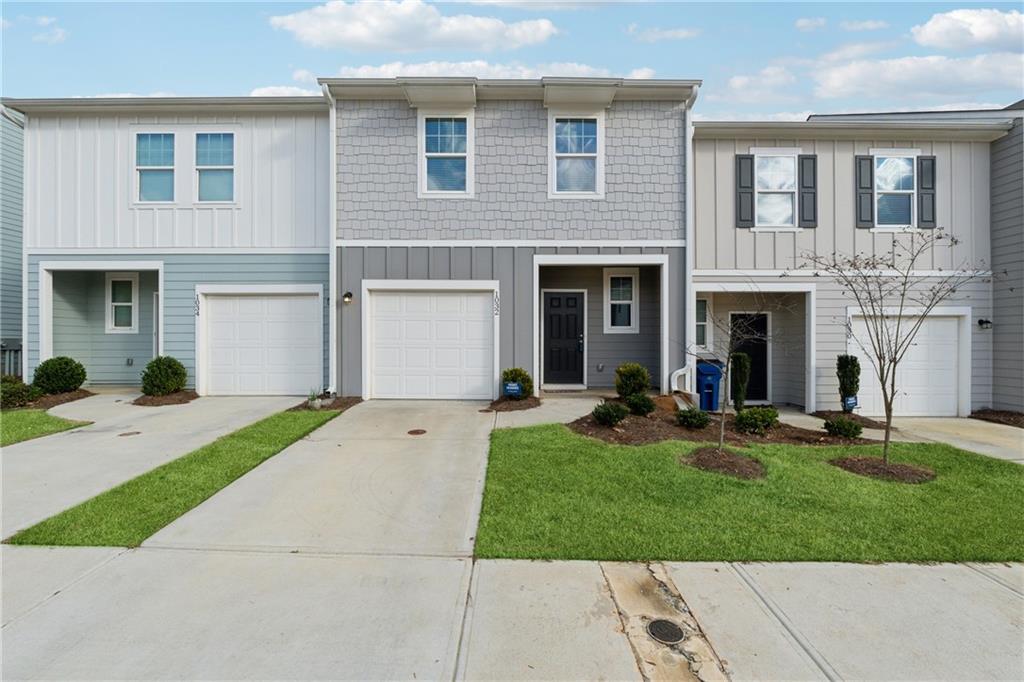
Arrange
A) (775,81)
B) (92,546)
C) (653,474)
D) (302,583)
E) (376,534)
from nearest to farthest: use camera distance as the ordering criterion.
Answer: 1. (302,583)
2. (92,546)
3. (376,534)
4. (653,474)
5. (775,81)

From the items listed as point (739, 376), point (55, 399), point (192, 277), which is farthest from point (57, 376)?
point (739, 376)

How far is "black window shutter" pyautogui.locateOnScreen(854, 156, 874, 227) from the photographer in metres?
9.18

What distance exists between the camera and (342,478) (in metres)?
4.89

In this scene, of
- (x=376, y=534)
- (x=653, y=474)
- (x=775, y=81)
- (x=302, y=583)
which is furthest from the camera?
(x=775, y=81)

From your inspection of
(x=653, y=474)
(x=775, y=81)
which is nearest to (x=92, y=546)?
(x=653, y=474)

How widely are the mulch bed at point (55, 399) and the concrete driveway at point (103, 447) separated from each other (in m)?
0.18

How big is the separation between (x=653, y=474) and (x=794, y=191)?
7.23 meters

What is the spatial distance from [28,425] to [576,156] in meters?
9.63

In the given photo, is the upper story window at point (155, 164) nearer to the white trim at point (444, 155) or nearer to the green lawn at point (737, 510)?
the white trim at point (444, 155)

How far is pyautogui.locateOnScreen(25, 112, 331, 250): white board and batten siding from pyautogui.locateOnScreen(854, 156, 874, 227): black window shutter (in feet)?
33.3

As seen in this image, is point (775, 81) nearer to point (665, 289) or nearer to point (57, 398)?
point (665, 289)

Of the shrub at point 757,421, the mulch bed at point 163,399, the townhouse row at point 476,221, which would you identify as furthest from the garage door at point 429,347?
the shrub at point 757,421

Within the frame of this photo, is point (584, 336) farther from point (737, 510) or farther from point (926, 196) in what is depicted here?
point (926, 196)

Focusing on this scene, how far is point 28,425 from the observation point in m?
6.93
